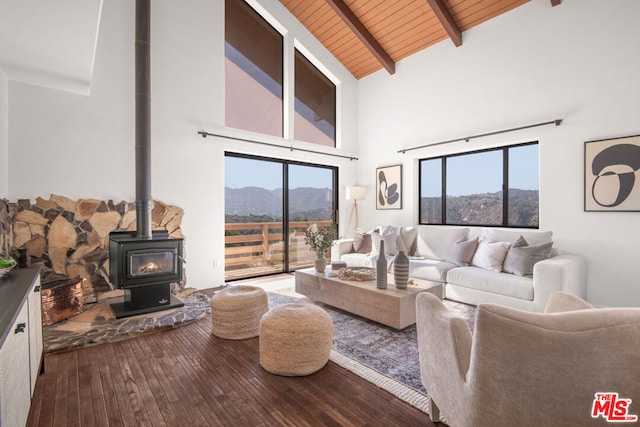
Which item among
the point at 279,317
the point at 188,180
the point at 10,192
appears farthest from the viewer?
the point at 188,180

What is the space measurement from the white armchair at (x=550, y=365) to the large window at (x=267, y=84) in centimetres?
447

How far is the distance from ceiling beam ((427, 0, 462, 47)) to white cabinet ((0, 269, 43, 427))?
5274 millimetres

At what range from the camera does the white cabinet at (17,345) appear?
3.73 feet

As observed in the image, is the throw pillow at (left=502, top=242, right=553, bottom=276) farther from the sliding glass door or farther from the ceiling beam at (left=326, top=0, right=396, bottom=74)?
the ceiling beam at (left=326, top=0, right=396, bottom=74)

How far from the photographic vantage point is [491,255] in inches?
145

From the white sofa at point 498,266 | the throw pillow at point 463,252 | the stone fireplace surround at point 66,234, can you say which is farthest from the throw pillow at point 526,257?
the stone fireplace surround at point 66,234

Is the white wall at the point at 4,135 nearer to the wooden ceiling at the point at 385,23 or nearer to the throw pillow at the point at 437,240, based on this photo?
the wooden ceiling at the point at 385,23

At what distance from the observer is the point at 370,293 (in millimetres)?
2957

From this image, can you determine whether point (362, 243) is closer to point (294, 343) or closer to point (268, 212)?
point (268, 212)

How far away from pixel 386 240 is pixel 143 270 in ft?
10.7

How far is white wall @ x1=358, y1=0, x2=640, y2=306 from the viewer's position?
134 inches

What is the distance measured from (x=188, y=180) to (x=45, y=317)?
2088mm

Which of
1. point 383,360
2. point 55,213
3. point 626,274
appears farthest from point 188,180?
point 626,274

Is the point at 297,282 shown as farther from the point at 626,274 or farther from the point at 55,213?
the point at 626,274
